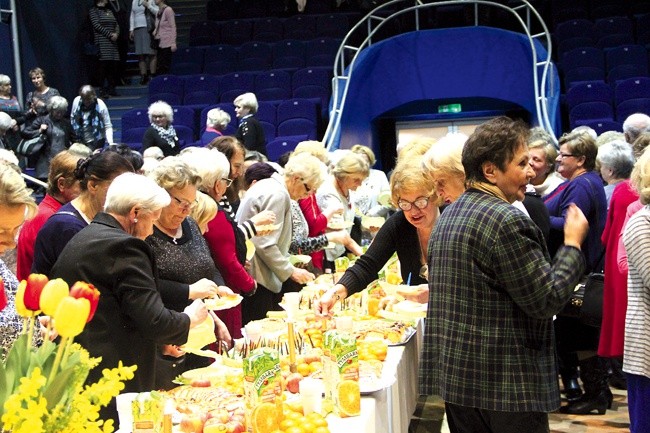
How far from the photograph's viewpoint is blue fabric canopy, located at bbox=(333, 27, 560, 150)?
11.4 m

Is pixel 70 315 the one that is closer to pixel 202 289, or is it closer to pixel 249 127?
pixel 202 289

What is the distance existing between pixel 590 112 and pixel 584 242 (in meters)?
5.65

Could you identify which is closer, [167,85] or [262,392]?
[262,392]

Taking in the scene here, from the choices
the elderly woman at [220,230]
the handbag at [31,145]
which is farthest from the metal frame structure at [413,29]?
the elderly woman at [220,230]

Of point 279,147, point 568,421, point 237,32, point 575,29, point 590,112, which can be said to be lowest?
point 568,421

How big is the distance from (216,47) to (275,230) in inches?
331

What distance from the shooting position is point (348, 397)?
2.54 m

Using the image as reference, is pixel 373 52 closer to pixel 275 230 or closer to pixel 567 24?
pixel 567 24

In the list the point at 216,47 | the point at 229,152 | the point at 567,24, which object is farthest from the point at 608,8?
the point at 229,152

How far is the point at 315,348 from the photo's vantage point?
314 cm

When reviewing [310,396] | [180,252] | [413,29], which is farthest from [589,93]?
[310,396]

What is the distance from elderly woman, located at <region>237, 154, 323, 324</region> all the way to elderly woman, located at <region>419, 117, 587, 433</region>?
2.19 metres

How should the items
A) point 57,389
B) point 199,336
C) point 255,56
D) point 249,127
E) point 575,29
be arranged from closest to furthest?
point 57,389 < point 199,336 < point 249,127 < point 575,29 < point 255,56

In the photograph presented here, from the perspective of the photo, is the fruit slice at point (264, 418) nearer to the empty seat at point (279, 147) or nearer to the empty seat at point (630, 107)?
the empty seat at point (279, 147)
